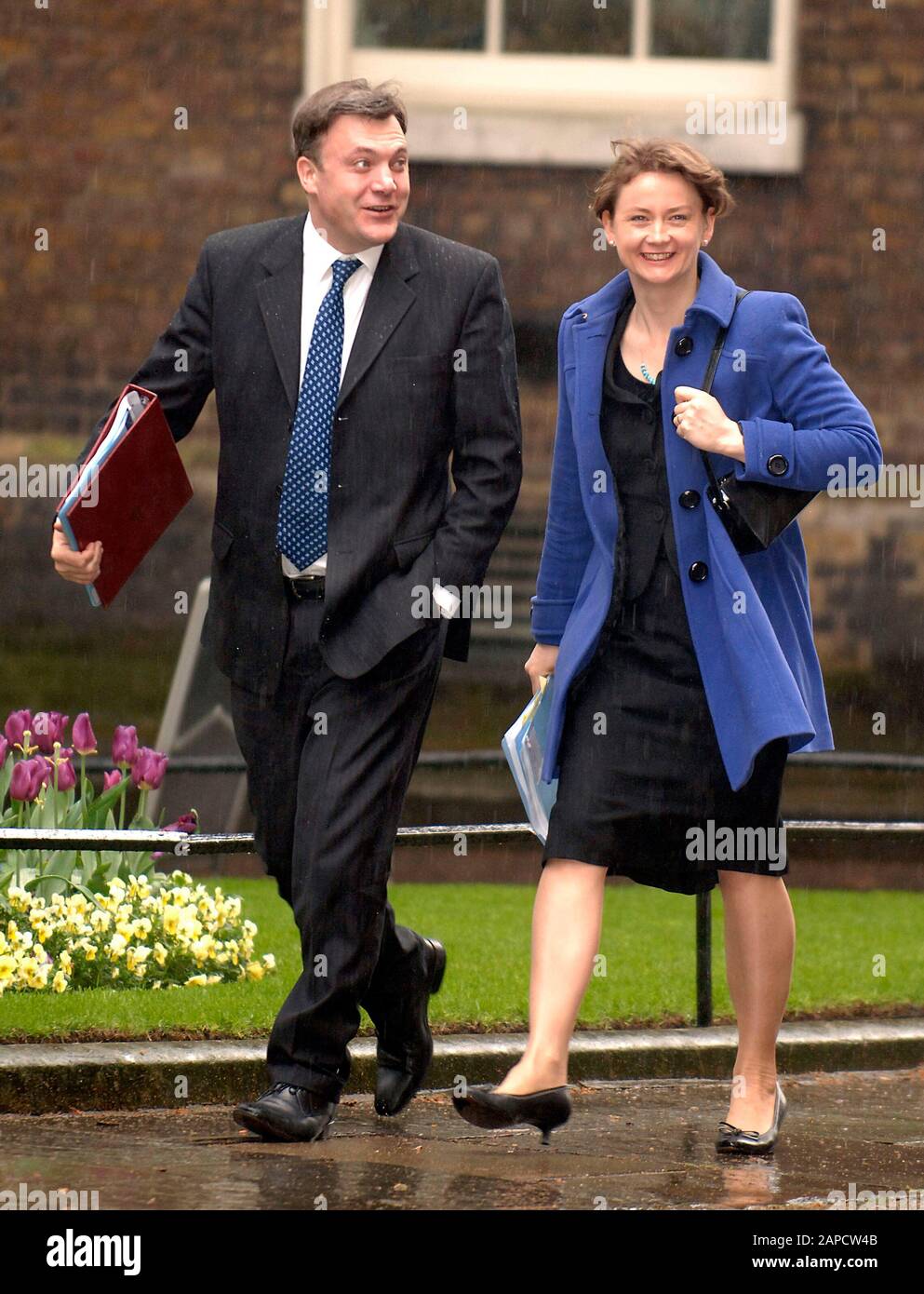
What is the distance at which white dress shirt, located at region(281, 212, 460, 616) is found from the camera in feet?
16.7

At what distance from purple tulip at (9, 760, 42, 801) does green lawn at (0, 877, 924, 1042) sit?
63 cm

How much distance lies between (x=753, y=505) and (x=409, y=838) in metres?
1.59

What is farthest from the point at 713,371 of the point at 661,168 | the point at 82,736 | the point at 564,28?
the point at 564,28

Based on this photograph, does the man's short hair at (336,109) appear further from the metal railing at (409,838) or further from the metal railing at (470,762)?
the metal railing at (470,762)

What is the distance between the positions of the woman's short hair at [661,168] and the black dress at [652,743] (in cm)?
41

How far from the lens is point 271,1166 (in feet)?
15.4

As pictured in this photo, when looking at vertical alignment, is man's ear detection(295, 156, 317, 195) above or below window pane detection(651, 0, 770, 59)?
below

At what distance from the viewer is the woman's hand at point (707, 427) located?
4770mm

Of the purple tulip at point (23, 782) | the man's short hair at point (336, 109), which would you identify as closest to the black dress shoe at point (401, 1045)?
the purple tulip at point (23, 782)

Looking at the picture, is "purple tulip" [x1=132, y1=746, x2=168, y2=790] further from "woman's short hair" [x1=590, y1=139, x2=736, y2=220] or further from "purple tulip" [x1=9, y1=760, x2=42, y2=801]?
"woman's short hair" [x1=590, y1=139, x2=736, y2=220]

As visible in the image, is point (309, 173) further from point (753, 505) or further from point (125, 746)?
point (125, 746)

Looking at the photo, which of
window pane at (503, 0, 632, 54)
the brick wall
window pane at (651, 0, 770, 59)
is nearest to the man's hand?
the brick wall

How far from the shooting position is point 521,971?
279 inches
